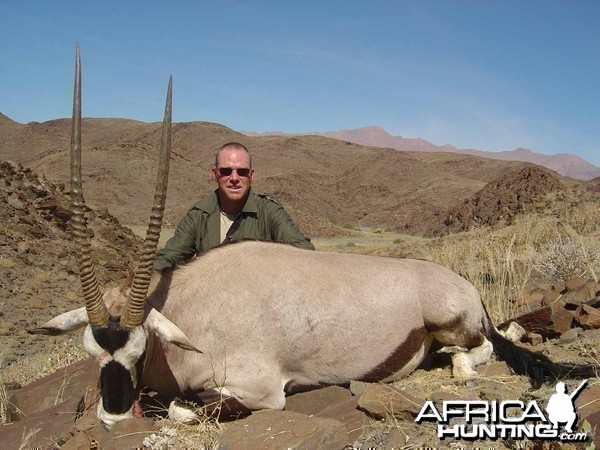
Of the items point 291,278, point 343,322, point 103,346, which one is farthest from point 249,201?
point 103,346

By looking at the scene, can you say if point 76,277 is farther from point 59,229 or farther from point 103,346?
A: point 103,346

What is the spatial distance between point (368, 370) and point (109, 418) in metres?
2.04

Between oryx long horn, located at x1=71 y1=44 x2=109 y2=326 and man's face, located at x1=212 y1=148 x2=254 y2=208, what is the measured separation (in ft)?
6.55

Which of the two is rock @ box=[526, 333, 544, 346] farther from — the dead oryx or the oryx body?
the oryx body

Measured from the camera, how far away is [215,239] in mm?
5797

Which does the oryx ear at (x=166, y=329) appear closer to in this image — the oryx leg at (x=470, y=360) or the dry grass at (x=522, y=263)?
the oryx leg at (x=470, y=360)

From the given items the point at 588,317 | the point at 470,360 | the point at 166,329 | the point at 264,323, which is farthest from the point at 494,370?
the point at 166,329

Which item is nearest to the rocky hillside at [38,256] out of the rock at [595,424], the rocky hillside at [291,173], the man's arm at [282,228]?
the man's arm at [282,228]

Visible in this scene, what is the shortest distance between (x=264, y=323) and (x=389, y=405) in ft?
3.74

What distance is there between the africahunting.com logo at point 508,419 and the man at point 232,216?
2377 mm

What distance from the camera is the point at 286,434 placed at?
3494mm

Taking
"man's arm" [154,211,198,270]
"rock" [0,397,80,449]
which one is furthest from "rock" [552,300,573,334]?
"rock" [0,397,80,449]

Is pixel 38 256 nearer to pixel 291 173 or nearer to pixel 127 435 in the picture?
pixel 127 435

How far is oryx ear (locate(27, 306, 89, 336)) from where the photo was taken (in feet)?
13.3
